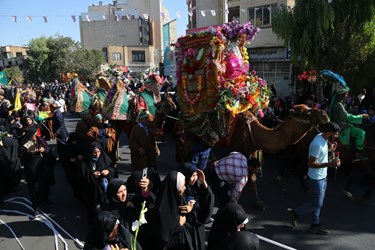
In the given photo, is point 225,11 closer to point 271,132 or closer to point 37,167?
point 271,132

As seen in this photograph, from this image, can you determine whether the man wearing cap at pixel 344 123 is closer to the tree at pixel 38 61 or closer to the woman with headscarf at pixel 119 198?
the woman with headscarf at pixel 119 198

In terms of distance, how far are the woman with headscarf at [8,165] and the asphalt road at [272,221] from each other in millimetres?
284

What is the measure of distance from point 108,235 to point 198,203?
3.65ft

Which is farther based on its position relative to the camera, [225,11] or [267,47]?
[225,11]

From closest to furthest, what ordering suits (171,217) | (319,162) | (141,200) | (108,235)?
(108,235), (171,217), (141,200), (319,162)

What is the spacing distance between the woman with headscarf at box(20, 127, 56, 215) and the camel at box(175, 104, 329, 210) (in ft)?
8.57

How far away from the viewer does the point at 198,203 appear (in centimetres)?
360

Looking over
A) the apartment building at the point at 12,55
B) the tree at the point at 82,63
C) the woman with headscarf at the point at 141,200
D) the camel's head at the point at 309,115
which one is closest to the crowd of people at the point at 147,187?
the woman with headscarf at the point at 141,200

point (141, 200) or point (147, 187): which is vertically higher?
point (147, 187)

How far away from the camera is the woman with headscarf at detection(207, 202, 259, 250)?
2.77m

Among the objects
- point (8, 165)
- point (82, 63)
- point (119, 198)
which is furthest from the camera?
point (82, 63)

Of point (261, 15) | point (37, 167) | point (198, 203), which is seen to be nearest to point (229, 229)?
point (198, 203)

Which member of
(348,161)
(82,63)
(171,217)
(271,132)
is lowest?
(348,161)

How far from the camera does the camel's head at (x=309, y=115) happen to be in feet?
16.5
